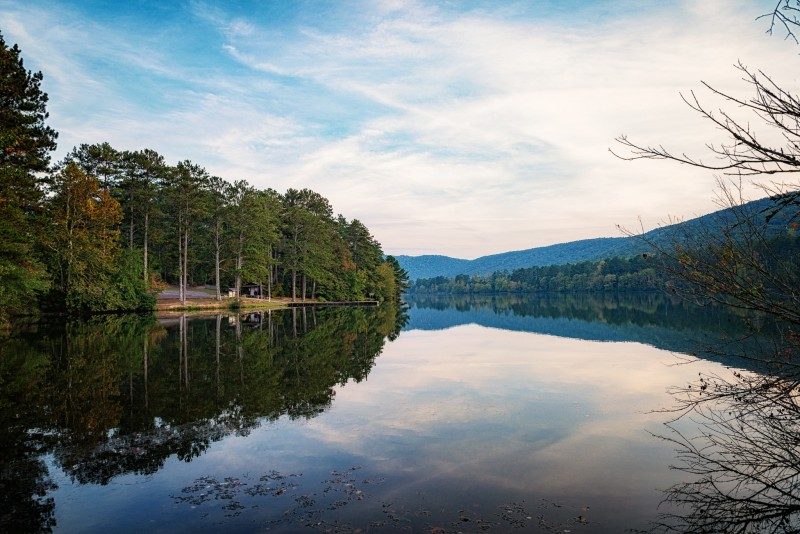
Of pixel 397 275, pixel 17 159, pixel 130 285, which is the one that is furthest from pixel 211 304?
pixel 397 275

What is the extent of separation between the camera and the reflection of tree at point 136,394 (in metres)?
10.5

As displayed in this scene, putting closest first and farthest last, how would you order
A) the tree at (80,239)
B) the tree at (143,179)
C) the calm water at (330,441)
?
the calm water at (330,441), the tree at (80,239), the tree at (143,179)

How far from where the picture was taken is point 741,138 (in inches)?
169

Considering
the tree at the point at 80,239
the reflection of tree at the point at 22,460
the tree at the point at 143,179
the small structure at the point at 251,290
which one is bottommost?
the reflection of tree at the point at 22,460

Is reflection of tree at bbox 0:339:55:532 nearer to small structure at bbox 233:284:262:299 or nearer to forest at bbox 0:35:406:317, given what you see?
forest at bbox 0:35:406:317

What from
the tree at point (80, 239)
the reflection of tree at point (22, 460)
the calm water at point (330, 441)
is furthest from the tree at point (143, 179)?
the reflection of tree at point (22, 460)

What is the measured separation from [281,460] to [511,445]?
532 cm

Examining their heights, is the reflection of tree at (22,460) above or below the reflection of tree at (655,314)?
above

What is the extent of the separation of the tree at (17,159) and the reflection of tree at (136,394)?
13.6 ft

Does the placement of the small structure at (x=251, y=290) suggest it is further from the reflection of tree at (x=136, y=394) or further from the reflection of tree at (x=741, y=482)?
the reflection of tree at (x=741, y=482)

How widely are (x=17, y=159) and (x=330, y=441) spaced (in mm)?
27527

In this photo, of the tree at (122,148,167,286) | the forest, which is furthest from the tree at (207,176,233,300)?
the tree at (122,148,167,286)

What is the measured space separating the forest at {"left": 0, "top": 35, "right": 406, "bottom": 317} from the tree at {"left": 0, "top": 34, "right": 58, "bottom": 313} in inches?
2.9

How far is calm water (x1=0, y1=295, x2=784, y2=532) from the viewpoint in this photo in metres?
8.29
